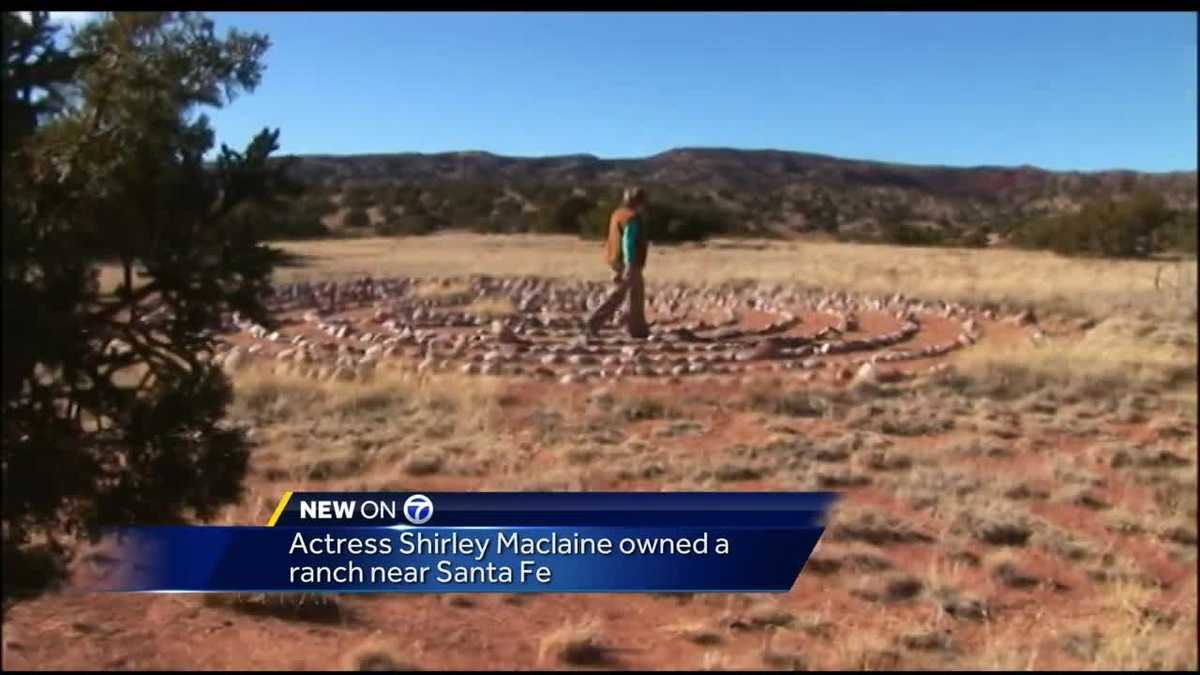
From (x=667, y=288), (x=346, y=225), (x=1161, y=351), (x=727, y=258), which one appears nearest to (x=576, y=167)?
(x=346, y=225)

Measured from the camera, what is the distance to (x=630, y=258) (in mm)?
14094

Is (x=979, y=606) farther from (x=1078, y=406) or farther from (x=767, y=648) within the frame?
(x=1078, y=406)

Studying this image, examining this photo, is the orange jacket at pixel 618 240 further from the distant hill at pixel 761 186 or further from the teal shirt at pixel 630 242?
the distant hill at pixel 761 186

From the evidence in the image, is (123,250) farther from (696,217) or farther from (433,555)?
(696,217)

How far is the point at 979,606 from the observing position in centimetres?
548

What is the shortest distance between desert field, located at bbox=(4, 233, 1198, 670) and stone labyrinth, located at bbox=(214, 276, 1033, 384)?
0.29 ft

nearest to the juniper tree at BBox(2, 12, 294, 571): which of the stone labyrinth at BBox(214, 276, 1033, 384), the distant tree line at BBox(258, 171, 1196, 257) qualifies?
the stone labyrinth at BBox(214, 276, 1033, 384)

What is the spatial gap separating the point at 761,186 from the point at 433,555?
2623 inches

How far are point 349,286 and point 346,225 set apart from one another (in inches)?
955

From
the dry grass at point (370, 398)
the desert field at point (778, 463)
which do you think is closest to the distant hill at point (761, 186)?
the desert field at point (778, 463)

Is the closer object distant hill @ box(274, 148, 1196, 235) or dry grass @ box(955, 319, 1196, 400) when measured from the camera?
dry grass @ box(955, 319, 1196, 400)

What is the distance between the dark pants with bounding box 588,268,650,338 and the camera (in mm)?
14438

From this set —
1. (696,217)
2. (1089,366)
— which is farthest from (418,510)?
(696,217)

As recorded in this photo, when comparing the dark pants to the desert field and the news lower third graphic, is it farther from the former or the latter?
the news lower third graphic
